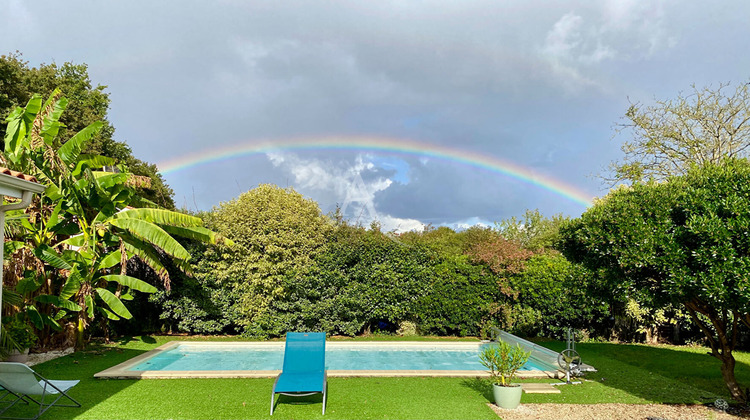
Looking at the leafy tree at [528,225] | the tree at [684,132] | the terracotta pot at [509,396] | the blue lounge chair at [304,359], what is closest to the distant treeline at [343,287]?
the blue lounge chair at [304,359]

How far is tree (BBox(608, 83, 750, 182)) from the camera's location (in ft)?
59.5

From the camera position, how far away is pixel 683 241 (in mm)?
5750

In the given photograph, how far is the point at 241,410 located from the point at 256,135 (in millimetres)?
22378

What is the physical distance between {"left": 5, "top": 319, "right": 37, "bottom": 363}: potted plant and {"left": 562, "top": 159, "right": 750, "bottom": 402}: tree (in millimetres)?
10935

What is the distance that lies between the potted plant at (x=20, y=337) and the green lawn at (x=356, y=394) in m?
0.62

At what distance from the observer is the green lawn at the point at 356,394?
6.04 m

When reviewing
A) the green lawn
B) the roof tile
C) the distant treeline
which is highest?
the roof tile

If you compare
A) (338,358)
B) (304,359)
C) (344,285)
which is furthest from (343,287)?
(304,359)

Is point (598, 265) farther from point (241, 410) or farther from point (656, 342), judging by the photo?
point (656, 342)

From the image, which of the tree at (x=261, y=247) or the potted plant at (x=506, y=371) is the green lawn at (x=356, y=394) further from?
the tree at (x=261, y=247)

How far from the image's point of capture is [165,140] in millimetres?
24500

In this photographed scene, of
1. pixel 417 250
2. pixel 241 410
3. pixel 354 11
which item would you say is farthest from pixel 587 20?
pixel 241 410

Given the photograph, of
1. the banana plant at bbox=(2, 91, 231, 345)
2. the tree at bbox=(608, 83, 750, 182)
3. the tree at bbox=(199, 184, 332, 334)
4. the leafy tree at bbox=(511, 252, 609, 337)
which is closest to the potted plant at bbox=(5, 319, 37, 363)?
the banana plant at bbox=(2, 91, 231, 345)

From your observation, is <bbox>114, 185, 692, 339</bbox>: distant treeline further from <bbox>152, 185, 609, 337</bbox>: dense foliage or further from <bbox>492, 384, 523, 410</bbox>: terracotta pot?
<bbox>492, 384, 523, 410</bbox>: terracotta pot
